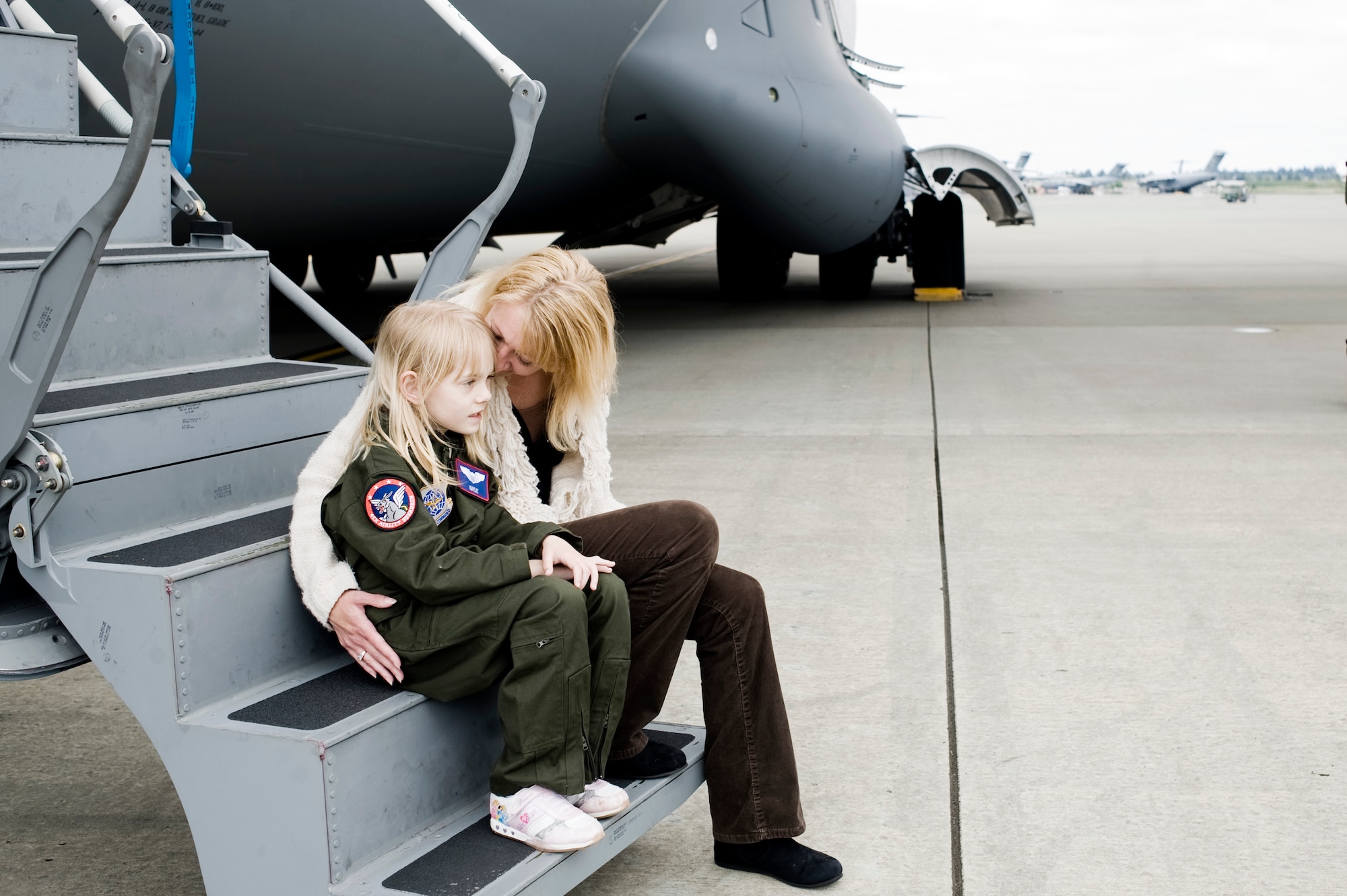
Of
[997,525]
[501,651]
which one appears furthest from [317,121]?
[501,651]

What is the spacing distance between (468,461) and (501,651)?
1.39ft

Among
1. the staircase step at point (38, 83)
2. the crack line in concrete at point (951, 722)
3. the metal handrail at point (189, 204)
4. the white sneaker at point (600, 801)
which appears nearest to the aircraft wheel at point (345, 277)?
the crack line in concrete at point (951, 722)

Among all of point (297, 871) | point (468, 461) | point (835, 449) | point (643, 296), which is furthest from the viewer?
point (643, 296)

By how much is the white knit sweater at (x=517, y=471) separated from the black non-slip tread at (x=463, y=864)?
0.46 meters

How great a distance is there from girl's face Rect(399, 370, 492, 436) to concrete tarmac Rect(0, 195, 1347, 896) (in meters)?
0.91

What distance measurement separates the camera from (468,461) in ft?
7.78

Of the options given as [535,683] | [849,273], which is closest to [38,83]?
[535,683]

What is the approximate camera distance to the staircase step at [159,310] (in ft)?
8.96

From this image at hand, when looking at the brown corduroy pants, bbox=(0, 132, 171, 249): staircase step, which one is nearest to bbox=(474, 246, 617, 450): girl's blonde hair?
the brown corduroy pants

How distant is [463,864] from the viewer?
2.02m

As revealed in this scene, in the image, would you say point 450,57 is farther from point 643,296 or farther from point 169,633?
point 643,296

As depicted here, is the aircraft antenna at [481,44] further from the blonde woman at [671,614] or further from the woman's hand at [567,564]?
the woman's hand at [567,564]

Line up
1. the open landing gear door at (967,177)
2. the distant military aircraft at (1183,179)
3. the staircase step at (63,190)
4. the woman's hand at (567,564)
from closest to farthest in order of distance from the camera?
the woman's hand at (567,564) < the staircase step at (63,190) < the open landing gear door at (967,177) < the distant military aircraft at (1183,179)

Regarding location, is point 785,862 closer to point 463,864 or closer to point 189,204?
point 463,864
